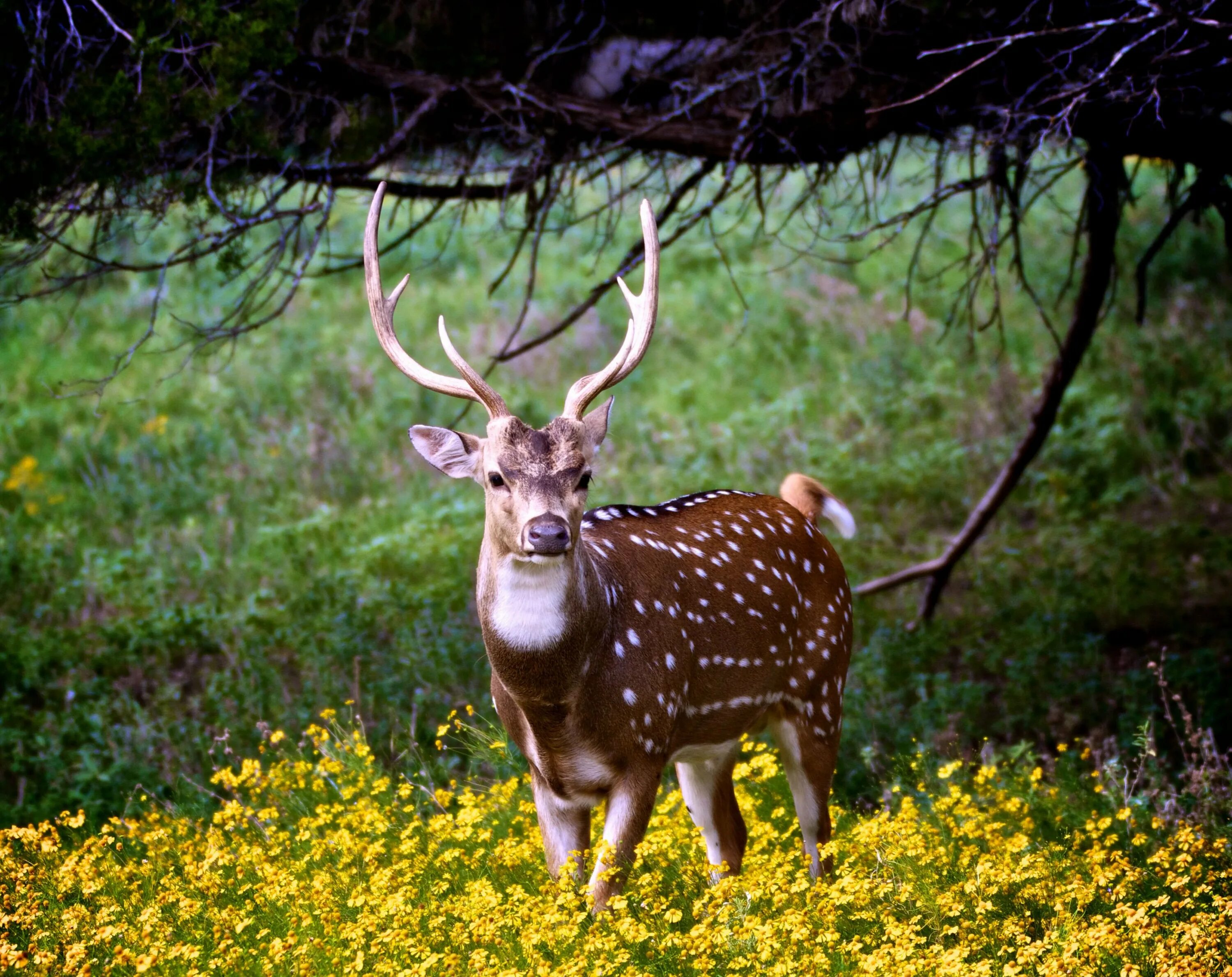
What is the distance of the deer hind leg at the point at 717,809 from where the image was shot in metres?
5.67

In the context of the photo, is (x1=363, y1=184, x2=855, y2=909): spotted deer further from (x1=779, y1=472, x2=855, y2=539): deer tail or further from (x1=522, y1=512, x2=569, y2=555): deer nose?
(x1=779, y1=472, x2=855, y2=539): deer tail

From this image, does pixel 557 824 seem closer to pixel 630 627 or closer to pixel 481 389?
pixel 630 627

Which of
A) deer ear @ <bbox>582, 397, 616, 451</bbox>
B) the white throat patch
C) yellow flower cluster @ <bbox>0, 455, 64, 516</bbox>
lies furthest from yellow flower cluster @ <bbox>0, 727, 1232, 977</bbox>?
yellow flower cluster @ <bbox>0, 455, 64, 516</bbox>

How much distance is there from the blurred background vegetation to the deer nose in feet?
A: 7.32

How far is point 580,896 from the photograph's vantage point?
181 inches

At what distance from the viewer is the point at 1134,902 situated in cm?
469

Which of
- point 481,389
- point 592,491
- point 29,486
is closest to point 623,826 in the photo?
point 481,389

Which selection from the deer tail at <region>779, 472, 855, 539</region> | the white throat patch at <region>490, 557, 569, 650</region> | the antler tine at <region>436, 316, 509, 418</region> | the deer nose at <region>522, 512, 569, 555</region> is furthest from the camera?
the deer tail at <region>779, 472, 855, 539</region>

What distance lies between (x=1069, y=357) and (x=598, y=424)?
3.87 meters

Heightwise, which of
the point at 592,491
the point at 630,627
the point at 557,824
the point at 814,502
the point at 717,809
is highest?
the point at 814,502

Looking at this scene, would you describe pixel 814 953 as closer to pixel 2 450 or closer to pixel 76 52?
pixel 76 52

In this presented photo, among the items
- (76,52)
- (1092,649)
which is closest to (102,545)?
(76,52)

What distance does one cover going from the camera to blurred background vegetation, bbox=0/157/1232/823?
7.80 metres

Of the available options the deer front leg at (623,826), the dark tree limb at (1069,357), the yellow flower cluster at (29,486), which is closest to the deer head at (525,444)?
the deer front leg at (623,826)
